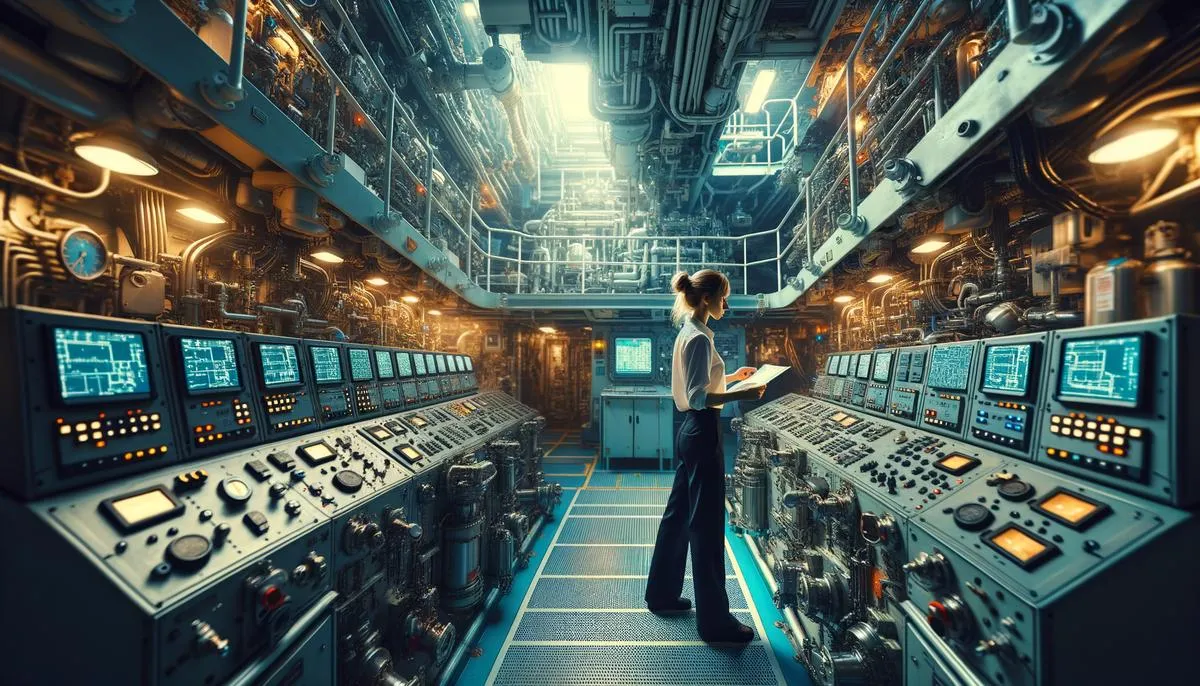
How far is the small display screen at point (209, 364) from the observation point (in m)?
1.94

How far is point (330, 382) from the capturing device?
2.91 m

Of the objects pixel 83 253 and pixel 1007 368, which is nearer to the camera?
pixel 1007 368

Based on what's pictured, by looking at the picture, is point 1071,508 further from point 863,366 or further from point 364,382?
point 364,382

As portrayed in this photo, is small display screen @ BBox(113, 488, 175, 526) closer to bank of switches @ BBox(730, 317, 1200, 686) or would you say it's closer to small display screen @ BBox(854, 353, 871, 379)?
bank of switches @ BBox(730, 317, 1200, 686)

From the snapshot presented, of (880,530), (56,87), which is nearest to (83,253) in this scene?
(56,87)

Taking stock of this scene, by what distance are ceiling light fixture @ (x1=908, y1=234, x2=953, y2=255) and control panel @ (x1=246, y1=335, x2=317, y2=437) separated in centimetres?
503

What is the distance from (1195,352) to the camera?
1.39 metres

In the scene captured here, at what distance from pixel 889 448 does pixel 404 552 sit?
123 inches

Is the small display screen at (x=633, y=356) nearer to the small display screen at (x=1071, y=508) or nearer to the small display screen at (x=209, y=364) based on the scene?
the small display screen at (x=209, y=364)

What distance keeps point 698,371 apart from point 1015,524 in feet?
5.07

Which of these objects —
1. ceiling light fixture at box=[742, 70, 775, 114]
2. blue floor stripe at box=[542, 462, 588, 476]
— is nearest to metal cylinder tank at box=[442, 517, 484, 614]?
blue floor stripe at box=[542, 462, 588, 476]

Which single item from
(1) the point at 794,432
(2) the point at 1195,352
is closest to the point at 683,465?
(1) the point at 794,432

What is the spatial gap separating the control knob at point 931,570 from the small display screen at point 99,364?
3319 mm

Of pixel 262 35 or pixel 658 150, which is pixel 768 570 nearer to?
pixel 262 35
